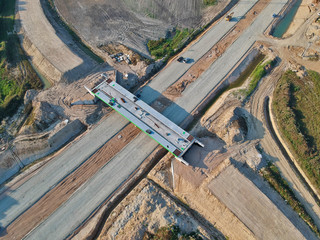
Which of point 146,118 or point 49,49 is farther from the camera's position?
point 49,49

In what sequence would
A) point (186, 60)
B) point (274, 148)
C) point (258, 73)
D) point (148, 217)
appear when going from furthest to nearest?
point (186, 60), point (258, 73), point (274, 148), point (148, 217)

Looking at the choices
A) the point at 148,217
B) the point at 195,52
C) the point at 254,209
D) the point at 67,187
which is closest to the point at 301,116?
the point at 254,209

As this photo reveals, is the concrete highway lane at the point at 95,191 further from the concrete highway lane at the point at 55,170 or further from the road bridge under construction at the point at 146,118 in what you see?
the concrete highway lane at the point at 55,170

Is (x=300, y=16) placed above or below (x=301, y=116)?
above

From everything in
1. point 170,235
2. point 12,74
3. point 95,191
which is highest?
point 170,235

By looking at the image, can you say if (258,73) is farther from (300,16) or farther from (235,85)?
(300,16)
